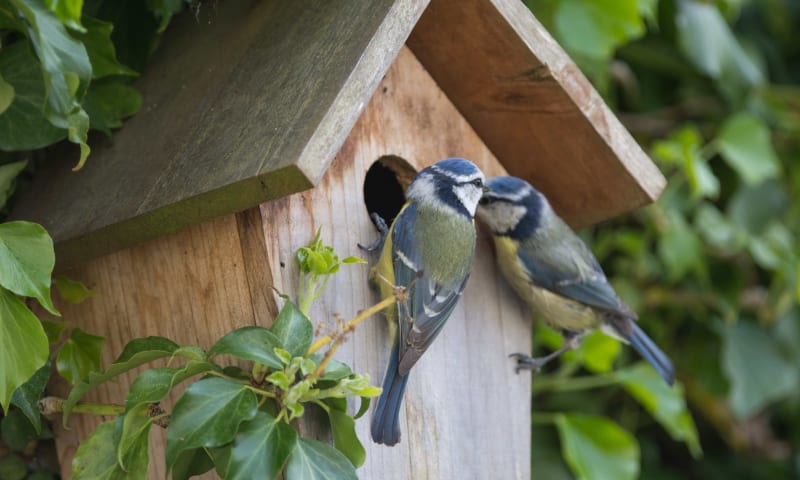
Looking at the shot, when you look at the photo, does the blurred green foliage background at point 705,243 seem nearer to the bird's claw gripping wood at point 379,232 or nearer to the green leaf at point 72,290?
the bird's claw gripping wood at point 379,232

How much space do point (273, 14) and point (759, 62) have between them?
71.4 inches

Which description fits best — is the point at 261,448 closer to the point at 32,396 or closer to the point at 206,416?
the point at 206,416

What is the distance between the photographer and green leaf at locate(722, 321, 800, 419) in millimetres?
2811

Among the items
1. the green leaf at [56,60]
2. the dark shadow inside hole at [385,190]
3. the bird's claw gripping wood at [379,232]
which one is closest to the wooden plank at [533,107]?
the dark shadow inside hole at [385,190]

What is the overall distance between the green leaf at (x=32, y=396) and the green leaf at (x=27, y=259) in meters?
0.19

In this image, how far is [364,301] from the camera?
160 cm

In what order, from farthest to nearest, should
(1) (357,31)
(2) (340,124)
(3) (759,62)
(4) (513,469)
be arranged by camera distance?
(3) (759,62), (4) (513,469), (1) (357,31), (2) (340,124)

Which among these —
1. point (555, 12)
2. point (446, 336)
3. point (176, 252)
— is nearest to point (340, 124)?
point (176, 252)

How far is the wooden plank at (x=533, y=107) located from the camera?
1720 millimetres

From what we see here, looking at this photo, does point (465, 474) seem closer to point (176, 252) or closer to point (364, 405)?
point (364, 405)

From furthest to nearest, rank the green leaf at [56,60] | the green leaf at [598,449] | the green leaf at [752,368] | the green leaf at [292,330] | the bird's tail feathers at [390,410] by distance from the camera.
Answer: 1. the green leaf at [752,368]
2. the green leaf at [598,449]
3. the bird's tail feathers at [390,410]
4. the green leaf at [292,330]
5. the green leaf at [56,60]

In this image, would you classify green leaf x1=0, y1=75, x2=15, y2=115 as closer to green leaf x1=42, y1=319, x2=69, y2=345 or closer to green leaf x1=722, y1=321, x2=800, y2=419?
green leaf x1=42, y1=319, x2=69, y2=345

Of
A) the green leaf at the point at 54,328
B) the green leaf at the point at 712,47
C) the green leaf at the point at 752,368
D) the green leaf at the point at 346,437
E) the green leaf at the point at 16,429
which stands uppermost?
the green leaf at the point at 54,328

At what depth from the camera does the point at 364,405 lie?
140cm
